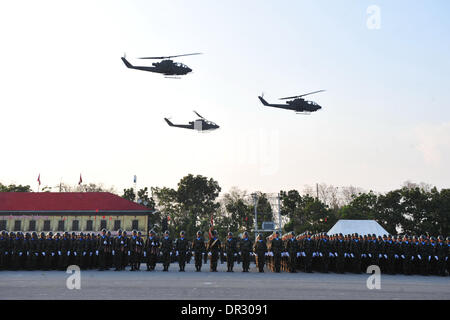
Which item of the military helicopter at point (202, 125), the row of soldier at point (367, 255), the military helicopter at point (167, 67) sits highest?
the military helicopter at point (167, 67)

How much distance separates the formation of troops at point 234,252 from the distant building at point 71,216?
113 ft

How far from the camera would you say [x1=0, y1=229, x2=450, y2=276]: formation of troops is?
20375mm

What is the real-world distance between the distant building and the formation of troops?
34567mm

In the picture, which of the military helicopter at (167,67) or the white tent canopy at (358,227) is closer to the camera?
the military helicopter at (167,67)

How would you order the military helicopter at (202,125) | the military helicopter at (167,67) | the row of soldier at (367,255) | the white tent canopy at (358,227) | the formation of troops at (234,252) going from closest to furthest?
the formation of troops at (234,252), the row of soldier at (367,255), the military helicopter at (167,67), the white tent canopy at (358,227), the military helicopter at (202,125)

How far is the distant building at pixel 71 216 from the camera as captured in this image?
184ft

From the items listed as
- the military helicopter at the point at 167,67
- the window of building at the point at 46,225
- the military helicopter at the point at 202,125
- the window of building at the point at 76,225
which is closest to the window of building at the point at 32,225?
the window of building at the point at 46,225

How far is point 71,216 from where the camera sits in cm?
5650

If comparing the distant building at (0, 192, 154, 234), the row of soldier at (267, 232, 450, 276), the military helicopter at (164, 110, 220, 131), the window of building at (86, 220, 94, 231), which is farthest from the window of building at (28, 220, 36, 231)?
the row of soldier at (267, 232, 450, 276)

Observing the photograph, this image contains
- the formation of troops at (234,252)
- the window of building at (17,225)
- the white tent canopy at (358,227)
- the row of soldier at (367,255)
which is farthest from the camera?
the window of building at (17,225)

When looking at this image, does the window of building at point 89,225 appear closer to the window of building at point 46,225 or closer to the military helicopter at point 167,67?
the window of building at point 46,225

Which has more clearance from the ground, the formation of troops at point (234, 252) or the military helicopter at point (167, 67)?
the military helicopter at point (167, 67)

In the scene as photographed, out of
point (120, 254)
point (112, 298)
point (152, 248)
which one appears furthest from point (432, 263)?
point (112, 298)
